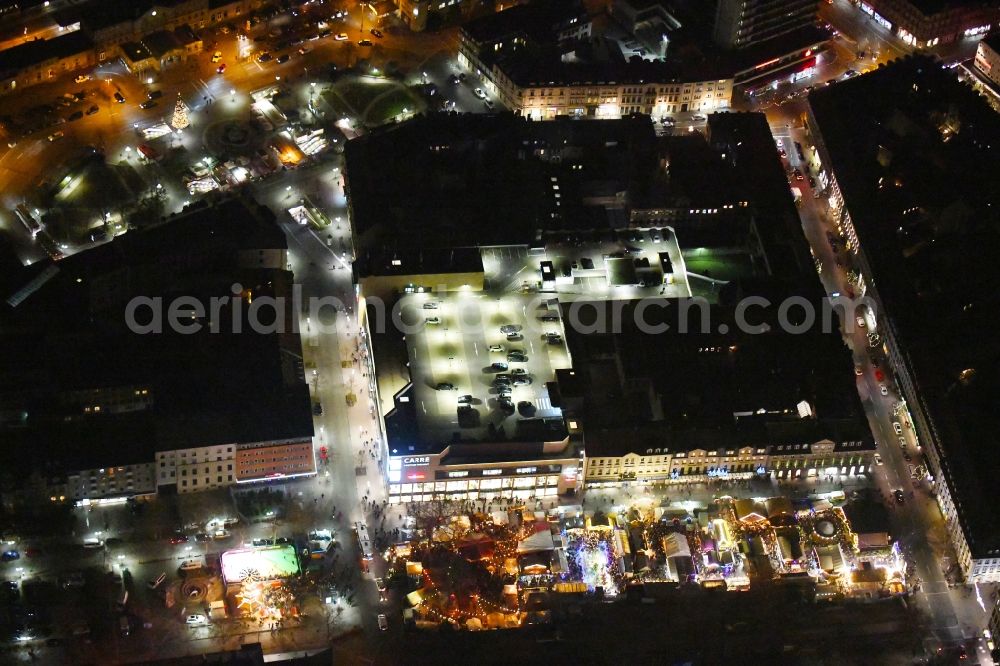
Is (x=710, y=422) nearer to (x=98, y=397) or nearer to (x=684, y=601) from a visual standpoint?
(x=684, y=601)

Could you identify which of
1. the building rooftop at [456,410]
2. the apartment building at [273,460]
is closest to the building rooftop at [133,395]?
the apartment building at [273,460]

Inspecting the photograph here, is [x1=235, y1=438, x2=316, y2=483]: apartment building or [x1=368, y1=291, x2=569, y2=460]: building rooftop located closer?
[x1=368, y1=291, x2=569, y2=460]: building rooftop

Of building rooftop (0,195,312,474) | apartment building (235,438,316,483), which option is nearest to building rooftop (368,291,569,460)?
apartment building (235,438,316,483)

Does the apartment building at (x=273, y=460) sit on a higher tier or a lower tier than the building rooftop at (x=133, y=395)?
lower

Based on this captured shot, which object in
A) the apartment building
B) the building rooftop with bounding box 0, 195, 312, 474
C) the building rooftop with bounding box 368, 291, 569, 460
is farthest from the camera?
the apartment building

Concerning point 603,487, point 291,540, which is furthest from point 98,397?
point 603,487

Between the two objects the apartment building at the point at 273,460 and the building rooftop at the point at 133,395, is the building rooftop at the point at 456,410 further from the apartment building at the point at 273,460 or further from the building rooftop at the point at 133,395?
the building rooftop at the point at 133,395

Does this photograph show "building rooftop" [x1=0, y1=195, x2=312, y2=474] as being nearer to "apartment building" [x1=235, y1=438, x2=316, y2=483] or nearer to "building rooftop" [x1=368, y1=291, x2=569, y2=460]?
"apartment building" [x1=235, y1=438, x2=316, y2=483]

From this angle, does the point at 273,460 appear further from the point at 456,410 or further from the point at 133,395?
the point at 456,410

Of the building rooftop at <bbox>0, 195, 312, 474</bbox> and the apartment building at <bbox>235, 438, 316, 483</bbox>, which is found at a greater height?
the building rooftop at <bbox>0, 195, 312, 474</bbox>

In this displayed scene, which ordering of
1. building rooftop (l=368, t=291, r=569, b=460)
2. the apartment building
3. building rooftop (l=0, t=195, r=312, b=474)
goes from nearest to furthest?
1. building rooftop (l=0, t=195, r=312, b=474)
2. building rooftop (l=368, t=291, r=569, b=460)
3. the apartment building

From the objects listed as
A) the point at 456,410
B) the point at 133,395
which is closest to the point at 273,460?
the point at 133,395
